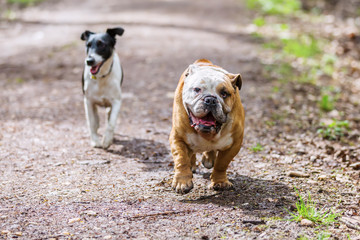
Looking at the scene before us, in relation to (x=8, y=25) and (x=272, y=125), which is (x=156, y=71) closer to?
(x=272, y=125)

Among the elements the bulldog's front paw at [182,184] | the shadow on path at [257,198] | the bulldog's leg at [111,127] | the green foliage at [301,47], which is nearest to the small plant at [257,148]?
the shadow on path at [257,198]

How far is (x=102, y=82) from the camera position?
5797mm

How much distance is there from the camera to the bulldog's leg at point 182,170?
3.89 meters

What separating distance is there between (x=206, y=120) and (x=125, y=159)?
2.00 metres

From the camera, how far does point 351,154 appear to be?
559 cm

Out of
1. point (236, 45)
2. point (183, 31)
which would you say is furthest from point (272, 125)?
point (183, 31)

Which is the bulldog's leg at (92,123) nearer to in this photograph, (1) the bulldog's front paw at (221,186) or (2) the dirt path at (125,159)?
(2) the dirt path at (125,159)

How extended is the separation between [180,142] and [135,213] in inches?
30.7

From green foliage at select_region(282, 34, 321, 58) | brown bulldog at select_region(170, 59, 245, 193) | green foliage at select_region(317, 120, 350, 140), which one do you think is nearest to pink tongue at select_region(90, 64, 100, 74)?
brown bulldog at select_region(170, 59, 245, 193)

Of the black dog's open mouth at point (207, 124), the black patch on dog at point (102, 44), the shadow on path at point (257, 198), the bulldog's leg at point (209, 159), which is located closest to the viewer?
the black dog's open mouth at point (207, 124)

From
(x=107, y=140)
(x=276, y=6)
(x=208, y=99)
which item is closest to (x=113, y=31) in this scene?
(x=107, y=140)

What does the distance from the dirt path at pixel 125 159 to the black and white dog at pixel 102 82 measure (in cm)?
28

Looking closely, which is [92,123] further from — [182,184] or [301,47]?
[301,47]

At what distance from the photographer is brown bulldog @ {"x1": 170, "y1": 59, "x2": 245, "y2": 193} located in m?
3.65
